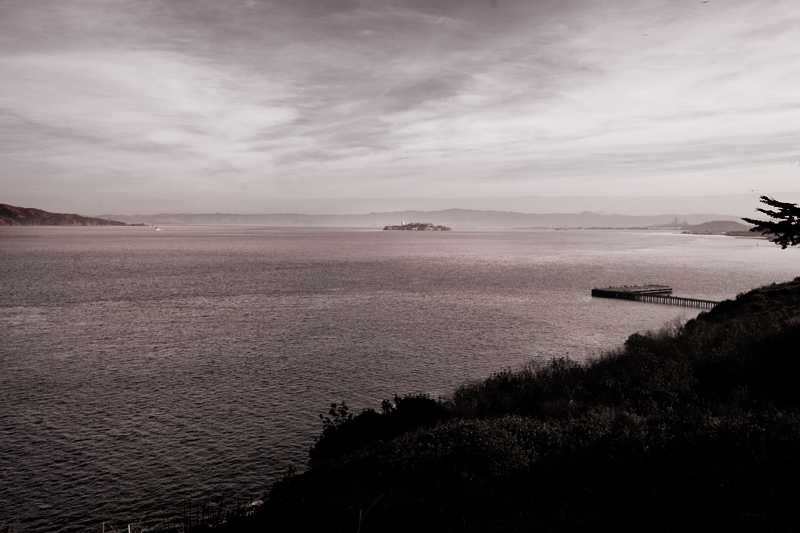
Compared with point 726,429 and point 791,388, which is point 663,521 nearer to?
point 726,429

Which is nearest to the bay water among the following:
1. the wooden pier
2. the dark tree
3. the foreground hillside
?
the wooden pier

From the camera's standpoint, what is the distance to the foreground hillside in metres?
16.2

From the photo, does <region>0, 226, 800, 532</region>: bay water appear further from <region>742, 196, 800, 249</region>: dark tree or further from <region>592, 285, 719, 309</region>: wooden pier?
<region>742, 196, 800, 249</region>: dark tree

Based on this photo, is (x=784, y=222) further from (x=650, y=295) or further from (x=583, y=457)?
(x=650, y=295)

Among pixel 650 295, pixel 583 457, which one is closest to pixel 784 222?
pixel 583 457

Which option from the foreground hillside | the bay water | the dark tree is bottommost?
the bay water

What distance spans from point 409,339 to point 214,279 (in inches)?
2870

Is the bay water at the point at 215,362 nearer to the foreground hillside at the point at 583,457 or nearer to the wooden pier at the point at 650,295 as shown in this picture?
the wooden pier at the point at 650,295

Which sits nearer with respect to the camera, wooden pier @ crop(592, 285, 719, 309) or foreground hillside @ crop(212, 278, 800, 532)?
foreground hillside @ crop(212, 278, 800, 532)

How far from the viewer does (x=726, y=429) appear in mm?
20625

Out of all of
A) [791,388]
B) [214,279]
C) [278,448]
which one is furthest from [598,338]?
[214,279]

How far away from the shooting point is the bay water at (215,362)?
2752cm

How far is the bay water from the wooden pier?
4568mm

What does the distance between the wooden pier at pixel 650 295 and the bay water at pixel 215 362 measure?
15.0 feet
